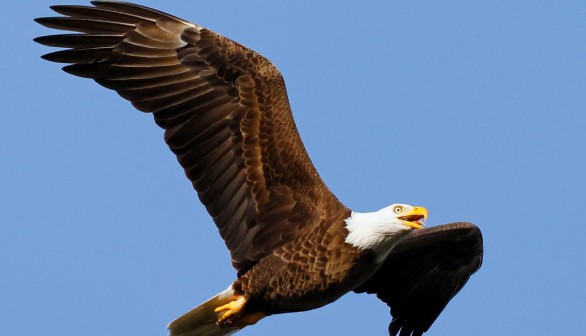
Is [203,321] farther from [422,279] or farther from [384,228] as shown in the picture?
[422,279]

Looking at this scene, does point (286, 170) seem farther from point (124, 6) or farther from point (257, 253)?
point (124, 6)

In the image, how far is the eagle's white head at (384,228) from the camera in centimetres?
1286

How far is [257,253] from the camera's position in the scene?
13578 millimetres

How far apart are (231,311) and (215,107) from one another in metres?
2.06

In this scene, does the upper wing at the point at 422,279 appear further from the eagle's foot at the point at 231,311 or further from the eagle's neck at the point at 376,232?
the eagle's foot at the point at 231,311

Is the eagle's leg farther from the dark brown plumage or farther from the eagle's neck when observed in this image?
the eagle's neck

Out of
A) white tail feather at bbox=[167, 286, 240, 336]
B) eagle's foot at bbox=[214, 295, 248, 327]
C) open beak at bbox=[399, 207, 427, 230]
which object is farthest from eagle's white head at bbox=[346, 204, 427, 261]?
white tail feather at bbox=[167, 286, 240, 336]

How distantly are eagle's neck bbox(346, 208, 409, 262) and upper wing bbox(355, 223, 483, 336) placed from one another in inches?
74.4

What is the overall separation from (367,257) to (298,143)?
1358 millimetres

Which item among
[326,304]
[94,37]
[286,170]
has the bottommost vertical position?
[326,304]

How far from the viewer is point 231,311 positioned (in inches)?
535

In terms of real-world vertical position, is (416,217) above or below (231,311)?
above

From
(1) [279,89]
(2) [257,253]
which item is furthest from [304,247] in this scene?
(1) [279,89]

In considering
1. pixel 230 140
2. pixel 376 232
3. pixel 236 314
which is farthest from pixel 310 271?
pixel 230 140
